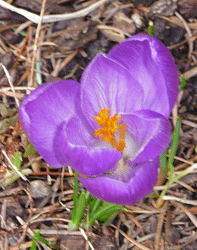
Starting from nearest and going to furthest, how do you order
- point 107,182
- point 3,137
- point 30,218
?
point 107,182 → point 30,218 → point 3,137

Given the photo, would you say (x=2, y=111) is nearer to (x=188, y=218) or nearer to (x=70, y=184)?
(x=70, y=184)

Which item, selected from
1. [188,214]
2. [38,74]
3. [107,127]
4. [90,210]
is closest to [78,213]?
[90,210]

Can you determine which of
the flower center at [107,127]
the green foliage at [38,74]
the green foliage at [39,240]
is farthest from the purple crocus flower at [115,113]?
the green foliage at [38,74]

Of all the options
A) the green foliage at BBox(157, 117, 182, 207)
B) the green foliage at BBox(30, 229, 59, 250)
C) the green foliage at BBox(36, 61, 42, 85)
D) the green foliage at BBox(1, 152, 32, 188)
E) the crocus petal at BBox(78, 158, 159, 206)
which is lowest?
the green foliage at BBox(30, 229, 59, 250)

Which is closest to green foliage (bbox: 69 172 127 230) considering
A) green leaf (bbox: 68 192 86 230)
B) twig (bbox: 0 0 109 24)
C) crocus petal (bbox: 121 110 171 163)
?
green leaf (bbox: 68 192 86 230)

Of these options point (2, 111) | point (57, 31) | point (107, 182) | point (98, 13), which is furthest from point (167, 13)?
point (107, 182)

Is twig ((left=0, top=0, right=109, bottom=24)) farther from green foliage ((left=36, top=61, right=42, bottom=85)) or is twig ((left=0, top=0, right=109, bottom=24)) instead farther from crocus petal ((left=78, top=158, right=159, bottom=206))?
crocus petal ((left=78, top=158, right=159, bottom=206))

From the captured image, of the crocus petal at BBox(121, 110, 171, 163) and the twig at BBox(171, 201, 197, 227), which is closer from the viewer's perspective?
the crocus petal at BBox(121, 110, 171, 163)
